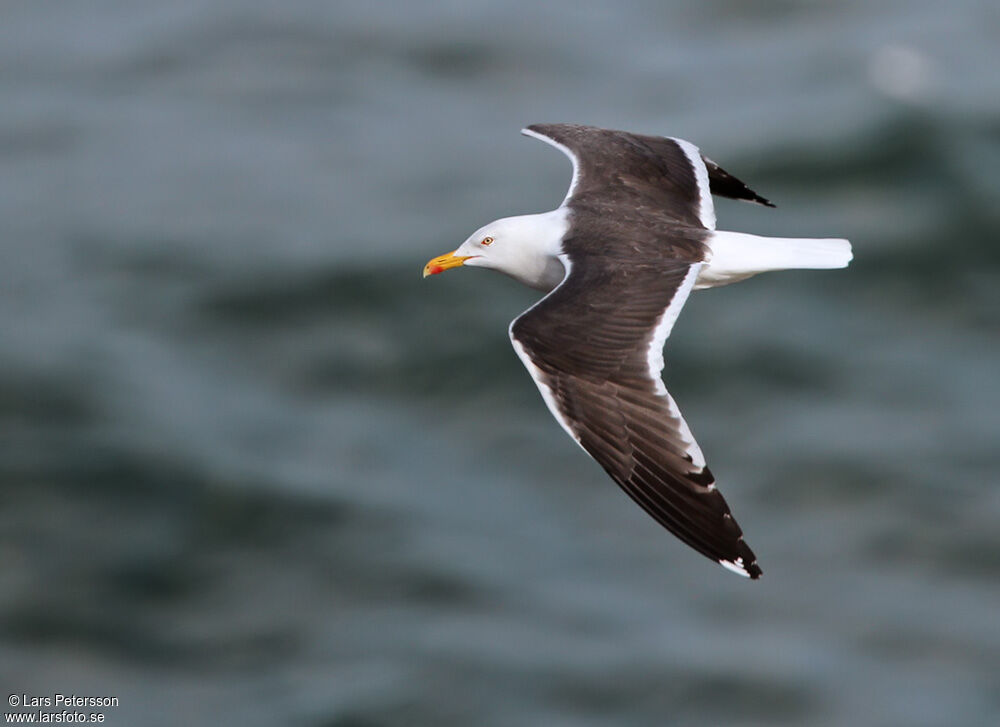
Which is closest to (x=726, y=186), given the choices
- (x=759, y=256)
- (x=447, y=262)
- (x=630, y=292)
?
(x=759, y=256)

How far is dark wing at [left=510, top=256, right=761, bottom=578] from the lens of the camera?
30.4 ft

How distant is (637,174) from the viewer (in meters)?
12.3

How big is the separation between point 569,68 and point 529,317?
714 inches

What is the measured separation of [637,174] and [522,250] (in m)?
1.43

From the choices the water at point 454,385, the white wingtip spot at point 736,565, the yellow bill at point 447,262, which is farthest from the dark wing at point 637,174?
the water at point 454,385

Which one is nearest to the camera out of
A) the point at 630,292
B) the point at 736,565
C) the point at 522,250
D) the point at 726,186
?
the point at 736,565

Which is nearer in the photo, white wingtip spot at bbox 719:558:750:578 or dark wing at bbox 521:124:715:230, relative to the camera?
white wingtip spot at bbox 719:558:750:578

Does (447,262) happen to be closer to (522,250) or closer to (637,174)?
(522,250)

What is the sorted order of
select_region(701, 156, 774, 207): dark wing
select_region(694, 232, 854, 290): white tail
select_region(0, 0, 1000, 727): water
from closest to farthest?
select_region(694, 232, 854, 290): white tail, select_region(701, 156, 774, 207): dark wing, select_region(0, 0, 1000, 727): water

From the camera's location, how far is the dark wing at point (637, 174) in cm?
1184

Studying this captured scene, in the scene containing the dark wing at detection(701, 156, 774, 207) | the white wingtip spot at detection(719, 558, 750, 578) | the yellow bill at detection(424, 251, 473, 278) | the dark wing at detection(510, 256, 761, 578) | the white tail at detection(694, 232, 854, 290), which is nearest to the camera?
the white wingtip spot at detection(719, 558, 750, 578)

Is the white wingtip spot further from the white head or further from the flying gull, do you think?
the white head

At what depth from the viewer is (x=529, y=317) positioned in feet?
32.3

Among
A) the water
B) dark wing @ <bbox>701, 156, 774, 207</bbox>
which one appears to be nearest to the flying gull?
dark wing @ <bbox>701, 156, 774, 207</bbox>
